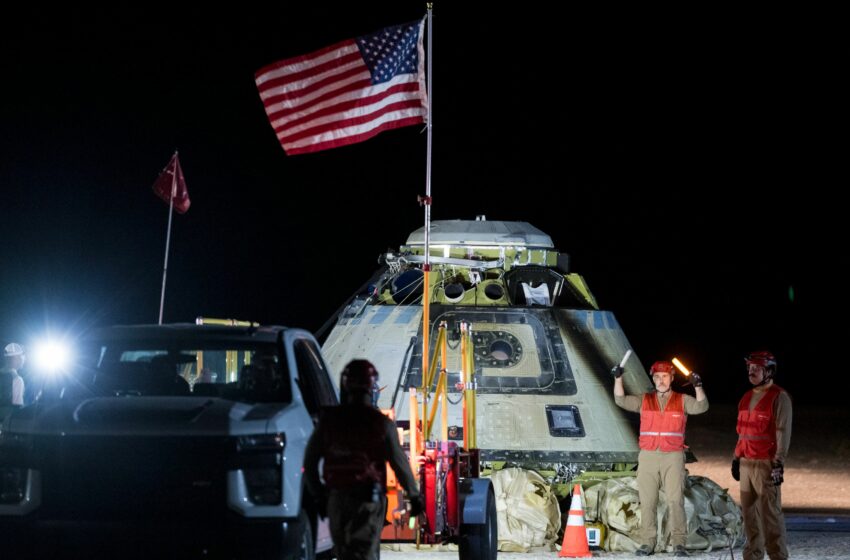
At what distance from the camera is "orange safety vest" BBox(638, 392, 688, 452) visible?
47.0 ft

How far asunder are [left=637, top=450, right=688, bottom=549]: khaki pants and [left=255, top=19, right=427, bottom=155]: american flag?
415cm

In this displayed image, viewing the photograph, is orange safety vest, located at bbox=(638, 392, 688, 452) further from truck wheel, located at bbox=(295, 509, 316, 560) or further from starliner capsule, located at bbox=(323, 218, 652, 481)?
truck wheel, located at bbox=(295, 509, 316, 560)

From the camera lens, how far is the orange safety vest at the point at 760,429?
12.9 metres

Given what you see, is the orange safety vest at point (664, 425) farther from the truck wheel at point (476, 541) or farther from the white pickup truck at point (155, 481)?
the white pickup truck at point (155, 481)

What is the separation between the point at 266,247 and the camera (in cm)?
5216

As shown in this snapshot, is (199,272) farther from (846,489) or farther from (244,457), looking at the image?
(244,457)

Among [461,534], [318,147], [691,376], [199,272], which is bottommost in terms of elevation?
[461,534]

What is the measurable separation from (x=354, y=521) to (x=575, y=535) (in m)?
6.43

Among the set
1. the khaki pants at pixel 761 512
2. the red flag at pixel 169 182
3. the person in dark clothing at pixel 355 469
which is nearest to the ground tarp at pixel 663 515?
the khaki pants at pixel 761 512

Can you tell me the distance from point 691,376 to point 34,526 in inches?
285

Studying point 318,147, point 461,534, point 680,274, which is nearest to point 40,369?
point 318,147

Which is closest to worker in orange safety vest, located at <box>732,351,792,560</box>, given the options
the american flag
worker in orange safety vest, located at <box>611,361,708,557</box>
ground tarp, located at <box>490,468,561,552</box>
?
worker in orange safety vest, located at <box>611,361,708,557</box>

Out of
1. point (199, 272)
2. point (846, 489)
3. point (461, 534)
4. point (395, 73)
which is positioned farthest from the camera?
A: point (199, 272)

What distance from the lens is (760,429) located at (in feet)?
42.5
